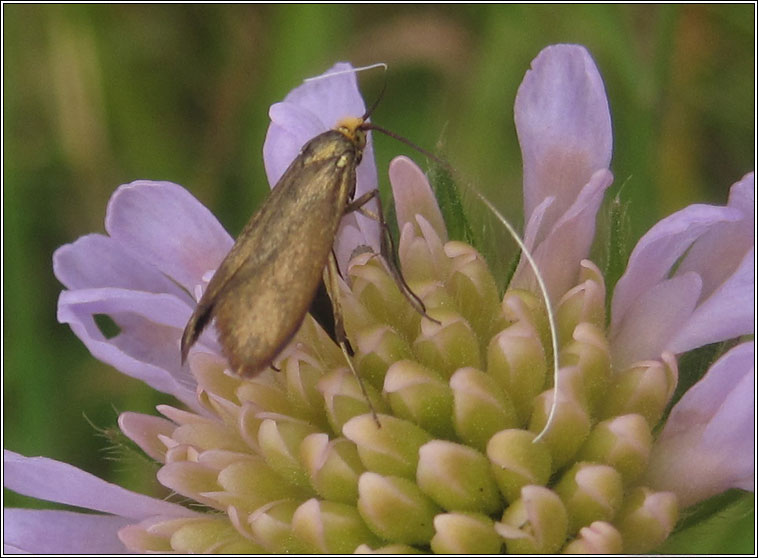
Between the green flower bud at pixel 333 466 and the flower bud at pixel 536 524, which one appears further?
the green flower bud at pixel 333 466

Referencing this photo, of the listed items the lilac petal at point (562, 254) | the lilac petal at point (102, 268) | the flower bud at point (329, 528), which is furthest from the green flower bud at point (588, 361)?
the lilac petal at point (102, 268)

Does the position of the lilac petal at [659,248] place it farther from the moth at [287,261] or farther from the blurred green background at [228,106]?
the blurred green background at [228,106]

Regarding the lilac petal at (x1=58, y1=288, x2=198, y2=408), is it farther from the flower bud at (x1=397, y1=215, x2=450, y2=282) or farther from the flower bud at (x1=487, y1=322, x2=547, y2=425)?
the flower bud at (x1=487, y1=322, x2=547, y2=425)

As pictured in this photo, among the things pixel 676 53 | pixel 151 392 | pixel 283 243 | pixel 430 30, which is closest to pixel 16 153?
pixel 151 392

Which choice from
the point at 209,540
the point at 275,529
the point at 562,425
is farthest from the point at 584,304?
the point at 209,540

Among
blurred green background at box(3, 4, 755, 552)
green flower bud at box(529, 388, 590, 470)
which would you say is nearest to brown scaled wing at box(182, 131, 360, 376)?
green flower bud at box(529, 388, 590, 470)

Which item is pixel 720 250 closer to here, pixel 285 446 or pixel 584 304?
pixel 584 304
